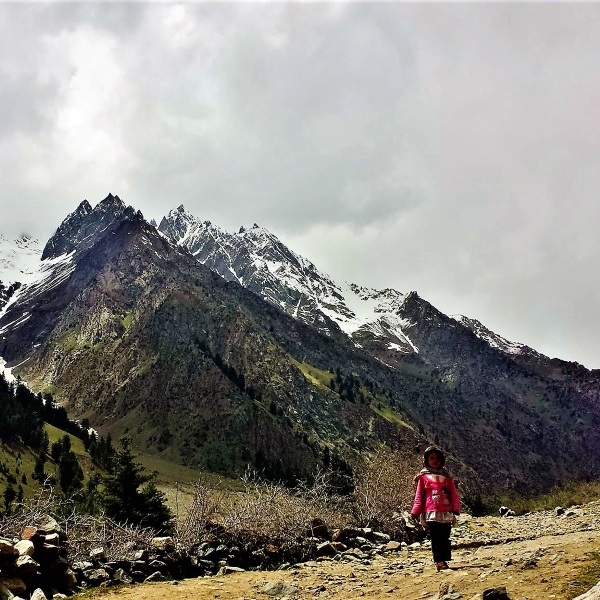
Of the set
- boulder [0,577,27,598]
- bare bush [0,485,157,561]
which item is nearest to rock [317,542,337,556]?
bare bush [0,485,157,561]

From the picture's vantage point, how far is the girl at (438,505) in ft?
37.4

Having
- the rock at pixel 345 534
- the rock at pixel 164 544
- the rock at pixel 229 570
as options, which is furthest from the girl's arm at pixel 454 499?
the rock at pixel 164 544

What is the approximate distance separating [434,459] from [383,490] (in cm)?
1435

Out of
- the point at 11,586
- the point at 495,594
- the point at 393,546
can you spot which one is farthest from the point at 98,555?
the point at 495,594

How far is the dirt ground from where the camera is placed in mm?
8992

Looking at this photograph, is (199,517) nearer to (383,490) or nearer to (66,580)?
(66,580)

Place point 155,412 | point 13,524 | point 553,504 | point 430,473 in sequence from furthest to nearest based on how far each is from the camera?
point 155,412 < point 553,504 < point 13,524 < point 430,473

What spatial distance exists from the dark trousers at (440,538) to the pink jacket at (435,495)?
344mm

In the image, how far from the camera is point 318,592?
1194 centimetres

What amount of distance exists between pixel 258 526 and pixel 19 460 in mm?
128889

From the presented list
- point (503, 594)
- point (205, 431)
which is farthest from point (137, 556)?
point (205, 431)

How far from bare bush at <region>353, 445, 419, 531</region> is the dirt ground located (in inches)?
227

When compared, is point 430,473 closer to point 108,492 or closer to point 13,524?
point 13,524

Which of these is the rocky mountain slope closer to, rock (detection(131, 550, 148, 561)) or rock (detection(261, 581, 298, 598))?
rock (detection(261, 581, 298, 598))
